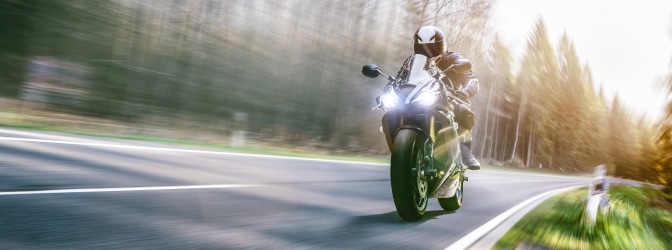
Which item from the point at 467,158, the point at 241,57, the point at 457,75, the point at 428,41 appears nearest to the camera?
the point at 428,41

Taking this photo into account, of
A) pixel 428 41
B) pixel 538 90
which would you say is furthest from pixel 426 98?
pixel 538 90

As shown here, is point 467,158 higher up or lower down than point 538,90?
lower down

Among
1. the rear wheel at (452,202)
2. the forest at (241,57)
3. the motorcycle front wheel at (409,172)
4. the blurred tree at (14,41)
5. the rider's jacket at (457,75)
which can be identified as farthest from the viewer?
the forest at (241,57)

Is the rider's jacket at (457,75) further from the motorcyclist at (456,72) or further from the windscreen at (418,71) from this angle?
the windscreen at (418,71)

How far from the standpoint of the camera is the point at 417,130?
4.95 m

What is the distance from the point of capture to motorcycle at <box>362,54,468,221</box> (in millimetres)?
4879

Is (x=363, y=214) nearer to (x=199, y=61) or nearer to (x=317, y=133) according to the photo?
(x=199, y=61)

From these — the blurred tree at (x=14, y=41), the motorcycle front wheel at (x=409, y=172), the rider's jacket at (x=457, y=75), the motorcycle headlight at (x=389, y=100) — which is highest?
the blurred tree at (x=14, y=41)

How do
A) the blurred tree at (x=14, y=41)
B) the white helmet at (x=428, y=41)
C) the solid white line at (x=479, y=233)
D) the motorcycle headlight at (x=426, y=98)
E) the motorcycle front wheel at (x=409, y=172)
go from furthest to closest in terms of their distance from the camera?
the blurred tree at (x=14, y=41), the white helmet at (x=428, y=41), the motorcycle headlight at (x=426, y=98), the motorcycle front wheel at (x=409, y=172), the solid white line at (x=479, y=233)

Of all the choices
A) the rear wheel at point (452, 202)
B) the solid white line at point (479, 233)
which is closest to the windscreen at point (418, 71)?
the solid white line at point (479, 233)

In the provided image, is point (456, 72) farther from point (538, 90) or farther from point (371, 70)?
point (538, 90)

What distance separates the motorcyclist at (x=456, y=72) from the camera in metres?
5.31

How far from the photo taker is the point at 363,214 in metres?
5.72

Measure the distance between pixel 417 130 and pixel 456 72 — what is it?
97 cm
